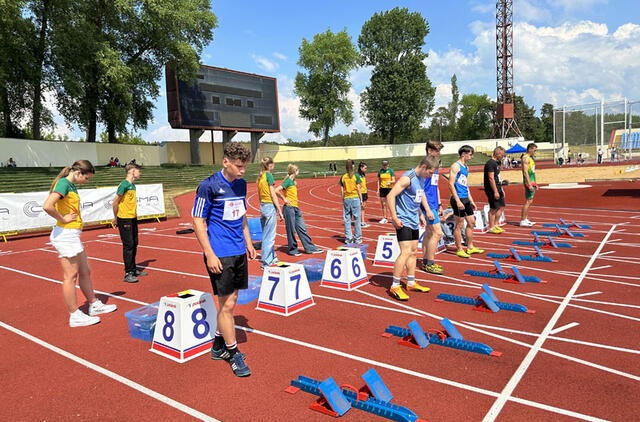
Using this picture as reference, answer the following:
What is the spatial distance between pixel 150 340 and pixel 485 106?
307ft

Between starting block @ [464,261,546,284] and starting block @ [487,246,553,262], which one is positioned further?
starting block @ [487,246,553,262]

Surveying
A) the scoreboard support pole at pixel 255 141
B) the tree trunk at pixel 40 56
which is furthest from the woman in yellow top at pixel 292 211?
the scoreboard support pole at pixel 255 141

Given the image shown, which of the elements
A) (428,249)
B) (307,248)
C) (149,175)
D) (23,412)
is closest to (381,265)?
(428,249)

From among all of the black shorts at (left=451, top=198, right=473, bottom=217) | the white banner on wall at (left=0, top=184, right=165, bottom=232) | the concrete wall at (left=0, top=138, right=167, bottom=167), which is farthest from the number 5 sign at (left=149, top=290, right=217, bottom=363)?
the concrete wall at (left=0, top=138, right=167, bottom=167)

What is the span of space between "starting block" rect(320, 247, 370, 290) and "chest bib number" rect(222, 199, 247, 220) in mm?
2890

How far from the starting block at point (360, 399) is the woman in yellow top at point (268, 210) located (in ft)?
14.5

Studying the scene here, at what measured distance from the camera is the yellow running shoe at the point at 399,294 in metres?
5.48

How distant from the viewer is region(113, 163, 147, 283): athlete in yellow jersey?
679 centimetres

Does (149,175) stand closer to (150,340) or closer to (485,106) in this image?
(150,340)

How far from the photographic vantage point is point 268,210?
7684mm

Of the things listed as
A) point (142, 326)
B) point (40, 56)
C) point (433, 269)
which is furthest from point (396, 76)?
point (142, 326)

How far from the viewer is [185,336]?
13.2 ft

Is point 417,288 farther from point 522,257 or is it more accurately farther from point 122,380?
point 122,380

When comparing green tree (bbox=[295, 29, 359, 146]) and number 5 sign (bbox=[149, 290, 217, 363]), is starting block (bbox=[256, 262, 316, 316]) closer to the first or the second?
number 5 sign (bbox=[149, 290, 217, 363])
